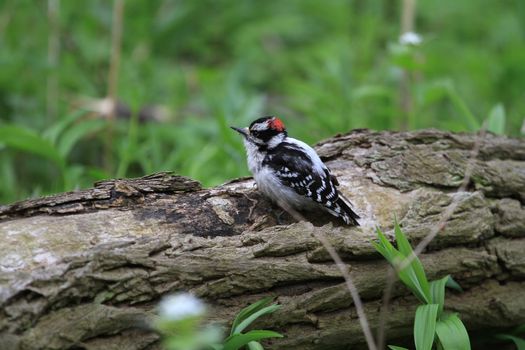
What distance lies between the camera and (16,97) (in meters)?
7.37

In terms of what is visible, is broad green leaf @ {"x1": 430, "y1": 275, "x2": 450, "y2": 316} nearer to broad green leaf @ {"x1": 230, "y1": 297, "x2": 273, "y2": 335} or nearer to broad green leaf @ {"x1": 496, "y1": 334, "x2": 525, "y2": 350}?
broad green leaf @ {"x1": 496, "y1": 334, "x2": 525, "y2": 350}

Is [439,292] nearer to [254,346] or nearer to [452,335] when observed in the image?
[452,335]

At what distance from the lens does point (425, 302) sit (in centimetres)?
346

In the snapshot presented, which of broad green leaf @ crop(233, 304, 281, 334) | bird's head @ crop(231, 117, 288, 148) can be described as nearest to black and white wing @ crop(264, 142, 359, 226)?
bird's head @ crop(231, 117, 288, 148)

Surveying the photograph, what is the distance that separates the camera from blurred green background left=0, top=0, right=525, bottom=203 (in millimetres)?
6027

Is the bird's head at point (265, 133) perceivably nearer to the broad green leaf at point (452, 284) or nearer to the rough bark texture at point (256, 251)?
the rough bark texture at point (256, 251)

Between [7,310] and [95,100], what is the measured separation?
445 centimetres

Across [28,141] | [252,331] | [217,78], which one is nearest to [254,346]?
[252,331]

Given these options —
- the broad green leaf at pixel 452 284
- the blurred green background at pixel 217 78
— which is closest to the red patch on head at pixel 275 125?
the blurred green background at pixel 217 78

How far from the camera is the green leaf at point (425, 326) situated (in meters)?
3.21

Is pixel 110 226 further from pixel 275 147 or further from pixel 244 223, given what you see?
pixel 275 147

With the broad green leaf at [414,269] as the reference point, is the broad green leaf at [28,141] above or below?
above

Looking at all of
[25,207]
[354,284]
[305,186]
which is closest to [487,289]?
[354,284]

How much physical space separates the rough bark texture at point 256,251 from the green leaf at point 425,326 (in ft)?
0.97
